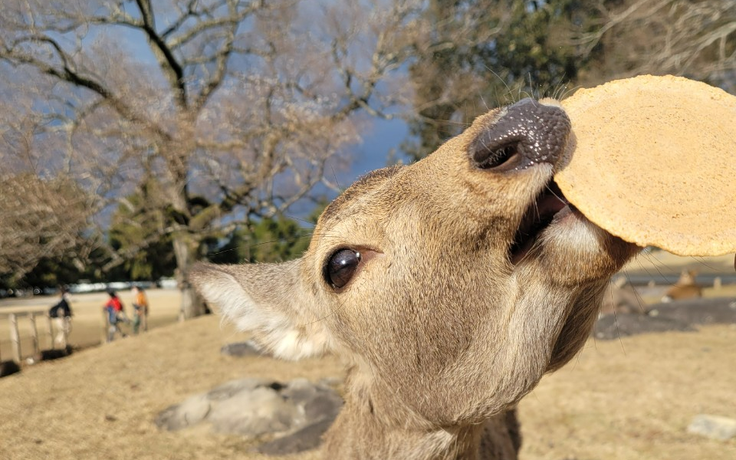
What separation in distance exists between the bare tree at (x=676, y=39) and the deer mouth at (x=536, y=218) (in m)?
13.8

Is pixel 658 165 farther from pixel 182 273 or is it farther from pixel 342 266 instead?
pixel 182 273

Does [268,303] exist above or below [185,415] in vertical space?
above

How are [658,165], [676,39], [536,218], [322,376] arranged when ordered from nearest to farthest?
[658,165], [536,218], [322,376], [676,39]

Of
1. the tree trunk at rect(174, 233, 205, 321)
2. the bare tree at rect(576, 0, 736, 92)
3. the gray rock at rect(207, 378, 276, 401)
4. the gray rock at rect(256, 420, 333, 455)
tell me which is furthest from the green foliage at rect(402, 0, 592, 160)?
the gray rock at rect(256, 420, 333, 455)

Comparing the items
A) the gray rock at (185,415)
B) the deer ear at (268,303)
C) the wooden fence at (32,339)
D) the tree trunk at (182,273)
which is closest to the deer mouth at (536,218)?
the deer ear at (268,303)

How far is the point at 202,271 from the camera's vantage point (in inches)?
116

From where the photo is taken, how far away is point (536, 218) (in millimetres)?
1566

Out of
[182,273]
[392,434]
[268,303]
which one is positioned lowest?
[182,273]

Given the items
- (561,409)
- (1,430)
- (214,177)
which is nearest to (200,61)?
(214,177)

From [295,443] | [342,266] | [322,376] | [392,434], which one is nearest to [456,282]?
[342,266]

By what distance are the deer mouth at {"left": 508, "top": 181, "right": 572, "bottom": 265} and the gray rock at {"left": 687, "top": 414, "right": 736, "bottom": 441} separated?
5.80 m

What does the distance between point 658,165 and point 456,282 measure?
77 centimetres

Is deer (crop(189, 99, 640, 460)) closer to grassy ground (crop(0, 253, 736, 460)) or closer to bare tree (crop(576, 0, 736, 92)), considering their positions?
grassy ground (crop(0, 253, 736, 460))

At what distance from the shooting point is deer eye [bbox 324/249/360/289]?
2068 mm
